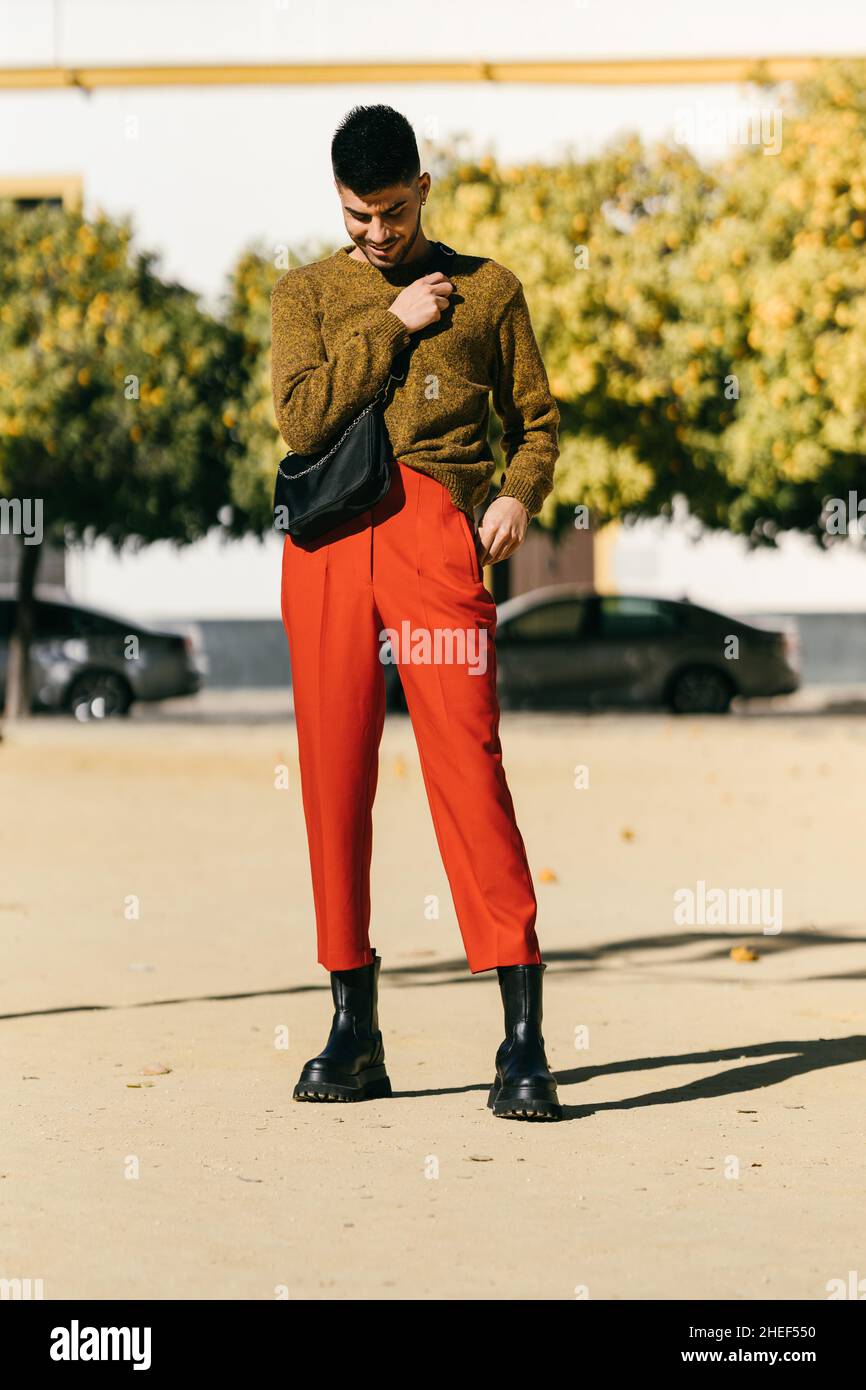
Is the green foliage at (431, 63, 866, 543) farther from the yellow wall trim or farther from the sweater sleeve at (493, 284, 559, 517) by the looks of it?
the sweater sleeve at (493, 284, 559, 517)

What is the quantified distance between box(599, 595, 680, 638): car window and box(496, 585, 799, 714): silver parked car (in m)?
0.01

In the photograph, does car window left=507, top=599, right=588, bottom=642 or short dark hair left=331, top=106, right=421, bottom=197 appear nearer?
short dark hair left=331, top=106, right=421, bottom=197

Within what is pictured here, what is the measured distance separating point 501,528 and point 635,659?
19.5 m

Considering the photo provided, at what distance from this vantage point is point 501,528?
509 centimetres

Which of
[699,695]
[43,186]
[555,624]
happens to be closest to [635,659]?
[699,695]

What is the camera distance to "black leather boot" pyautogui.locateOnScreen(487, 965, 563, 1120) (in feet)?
16.7

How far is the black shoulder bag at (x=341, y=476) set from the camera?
4992mm

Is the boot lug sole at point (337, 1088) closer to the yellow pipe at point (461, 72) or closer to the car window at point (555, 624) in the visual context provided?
the car window at point (555, 624)

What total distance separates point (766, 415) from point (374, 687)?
16584 mm

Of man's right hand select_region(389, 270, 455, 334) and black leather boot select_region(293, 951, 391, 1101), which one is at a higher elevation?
man's right hand select_region(389, 270, 455, 334)

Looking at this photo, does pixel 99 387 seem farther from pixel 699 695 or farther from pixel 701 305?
pixel 699 695

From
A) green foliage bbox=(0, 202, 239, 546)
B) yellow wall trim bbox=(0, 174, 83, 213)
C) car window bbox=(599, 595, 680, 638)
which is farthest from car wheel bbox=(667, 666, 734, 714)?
yellow wall trim bbox=(0, 174, 83, 213)

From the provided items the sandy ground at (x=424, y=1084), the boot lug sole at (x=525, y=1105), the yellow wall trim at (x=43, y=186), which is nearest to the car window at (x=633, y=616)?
the sandy ground at (x=424, y=1084)

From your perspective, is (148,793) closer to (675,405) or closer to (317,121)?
(675,405)
